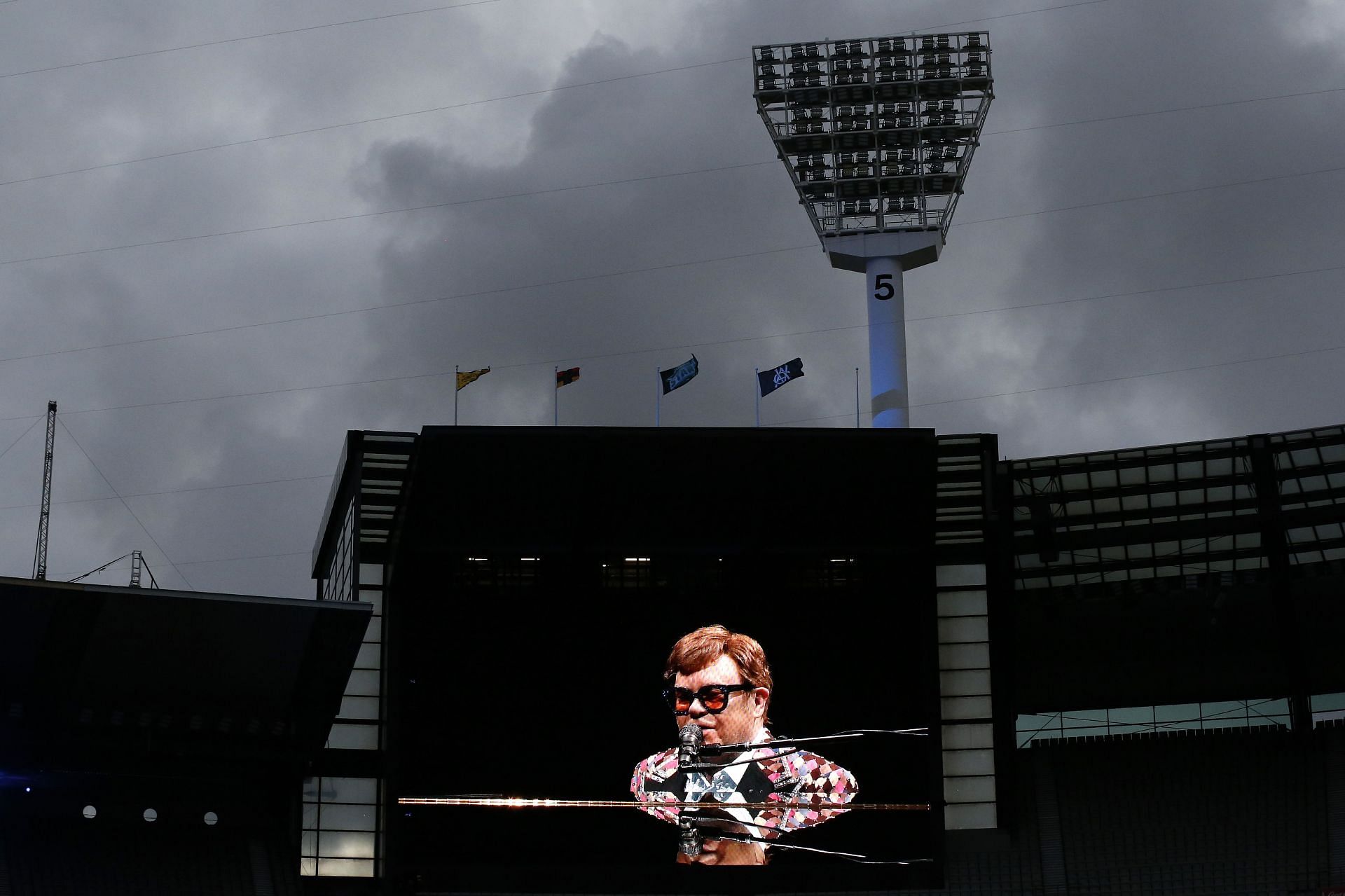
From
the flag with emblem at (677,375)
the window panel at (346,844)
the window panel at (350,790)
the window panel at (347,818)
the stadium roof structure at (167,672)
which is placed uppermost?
the flag with emblem at (677,375)

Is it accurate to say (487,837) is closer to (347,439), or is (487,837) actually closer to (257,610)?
(257,610)

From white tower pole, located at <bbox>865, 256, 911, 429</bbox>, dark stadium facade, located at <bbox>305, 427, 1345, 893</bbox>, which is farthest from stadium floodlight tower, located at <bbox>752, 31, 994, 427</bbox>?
dark stadium facade, located at <bbox>305, 427, 1345, 893</bbox>

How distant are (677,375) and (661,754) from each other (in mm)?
11312

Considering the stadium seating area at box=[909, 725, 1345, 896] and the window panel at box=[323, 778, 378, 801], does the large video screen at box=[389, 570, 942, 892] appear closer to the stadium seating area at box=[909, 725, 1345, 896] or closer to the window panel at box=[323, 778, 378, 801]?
the window panel at box=[323, 778, 378, 801]

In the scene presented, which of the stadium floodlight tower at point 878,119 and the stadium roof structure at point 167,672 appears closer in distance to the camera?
the stadium roof structure at point 167,672

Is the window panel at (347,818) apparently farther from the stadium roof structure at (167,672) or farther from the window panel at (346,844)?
the stadium roof structure at (167,672)

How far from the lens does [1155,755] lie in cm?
4612

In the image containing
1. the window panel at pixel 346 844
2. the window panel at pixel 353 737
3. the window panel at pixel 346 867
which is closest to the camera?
the window panel at pixel 346 867

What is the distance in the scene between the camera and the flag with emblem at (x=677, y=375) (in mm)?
46875

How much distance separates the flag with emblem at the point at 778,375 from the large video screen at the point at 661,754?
8.38 meters

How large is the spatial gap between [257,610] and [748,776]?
38.5ft

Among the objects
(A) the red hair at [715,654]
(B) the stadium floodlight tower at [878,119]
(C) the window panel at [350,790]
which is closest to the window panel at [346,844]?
(C) the window panel at [350,790]

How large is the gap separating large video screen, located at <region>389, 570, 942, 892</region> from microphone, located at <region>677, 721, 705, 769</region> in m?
0.08

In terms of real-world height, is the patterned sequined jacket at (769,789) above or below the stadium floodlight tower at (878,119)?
below
